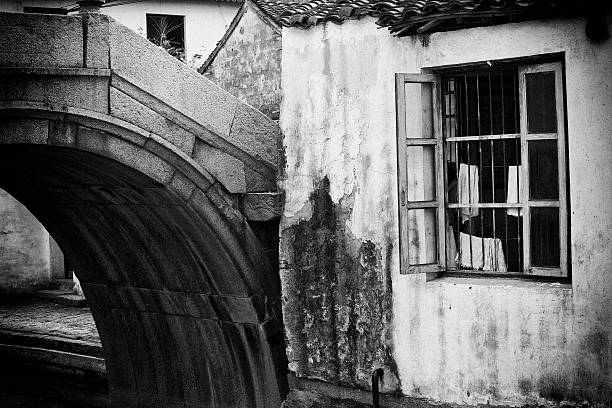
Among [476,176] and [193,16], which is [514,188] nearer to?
[476,176]

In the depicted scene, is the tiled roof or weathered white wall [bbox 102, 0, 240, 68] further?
weathered white wall [bbox 102, 0, 240, 68]

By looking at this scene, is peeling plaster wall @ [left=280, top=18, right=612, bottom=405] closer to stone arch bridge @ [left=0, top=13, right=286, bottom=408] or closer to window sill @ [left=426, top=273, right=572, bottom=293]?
window sill @ [left=426, top=273, right=572, bottom=293]

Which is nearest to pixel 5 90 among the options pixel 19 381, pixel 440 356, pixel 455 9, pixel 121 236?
pixel 121 236

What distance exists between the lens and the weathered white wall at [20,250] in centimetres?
1642

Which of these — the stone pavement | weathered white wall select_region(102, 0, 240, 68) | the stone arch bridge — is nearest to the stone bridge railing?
the stone arch bridge

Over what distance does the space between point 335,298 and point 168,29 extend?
12401mm

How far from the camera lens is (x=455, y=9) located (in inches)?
252

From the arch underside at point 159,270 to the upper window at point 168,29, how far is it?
9.71 meters

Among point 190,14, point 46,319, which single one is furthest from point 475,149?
point 190,14

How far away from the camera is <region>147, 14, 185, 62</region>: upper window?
18.6 m

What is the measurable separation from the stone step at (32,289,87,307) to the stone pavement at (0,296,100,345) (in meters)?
0.09

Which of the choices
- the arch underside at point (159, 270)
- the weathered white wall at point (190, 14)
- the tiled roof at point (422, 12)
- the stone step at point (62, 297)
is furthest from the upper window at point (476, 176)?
the weathered white wall at point (190, 14)

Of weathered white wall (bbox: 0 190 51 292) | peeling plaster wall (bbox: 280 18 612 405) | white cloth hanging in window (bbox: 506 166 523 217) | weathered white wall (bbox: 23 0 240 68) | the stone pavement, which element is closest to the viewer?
peeling plaster wall (bbox: 280 18 612 405)

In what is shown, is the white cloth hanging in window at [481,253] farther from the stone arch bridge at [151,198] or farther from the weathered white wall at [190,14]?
the weathered white wall at [190,14]
